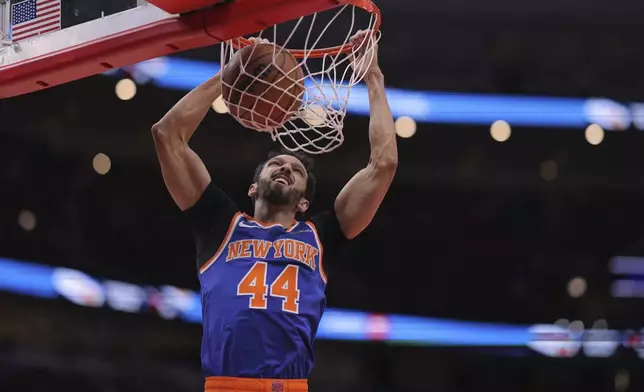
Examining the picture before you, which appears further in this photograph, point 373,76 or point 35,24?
point 373,76

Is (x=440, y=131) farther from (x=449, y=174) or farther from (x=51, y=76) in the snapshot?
(x=51, y=76)

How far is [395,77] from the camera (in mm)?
8852

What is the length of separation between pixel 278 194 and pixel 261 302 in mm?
497

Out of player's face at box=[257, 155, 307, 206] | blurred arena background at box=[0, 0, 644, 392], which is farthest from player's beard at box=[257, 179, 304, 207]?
blurred arena background at box=[0, 0, 644, 392]

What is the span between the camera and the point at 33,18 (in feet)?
11.6

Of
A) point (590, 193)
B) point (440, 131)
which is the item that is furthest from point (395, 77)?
point (590, 193)

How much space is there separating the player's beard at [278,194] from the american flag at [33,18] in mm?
1015

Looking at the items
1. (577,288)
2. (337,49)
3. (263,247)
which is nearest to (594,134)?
(577,288)

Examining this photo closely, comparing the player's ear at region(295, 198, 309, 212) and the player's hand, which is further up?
the player's hand

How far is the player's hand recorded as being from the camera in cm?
370

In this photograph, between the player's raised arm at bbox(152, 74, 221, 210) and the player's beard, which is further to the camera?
the player's beard

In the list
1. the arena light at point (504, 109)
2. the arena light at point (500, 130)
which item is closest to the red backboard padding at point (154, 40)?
the arena light at point (504, 109)

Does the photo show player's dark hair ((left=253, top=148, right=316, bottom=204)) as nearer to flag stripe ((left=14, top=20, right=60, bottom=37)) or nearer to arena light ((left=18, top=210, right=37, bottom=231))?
flag stripe ((left=14, top=20, right=60, bottom=37))

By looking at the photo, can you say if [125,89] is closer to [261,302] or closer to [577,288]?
[577,288]
